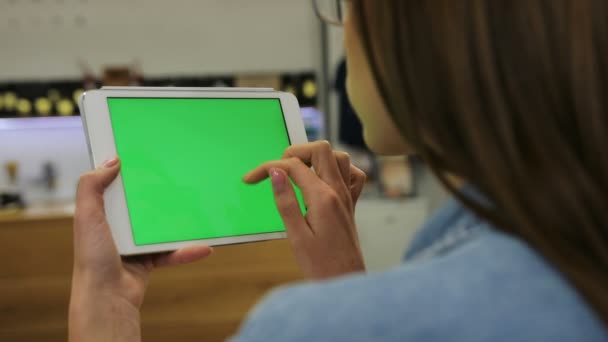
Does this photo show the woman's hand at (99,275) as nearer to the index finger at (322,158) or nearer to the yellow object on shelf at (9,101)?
the index finger at (322,158)

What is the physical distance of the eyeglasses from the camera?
2.10 feet

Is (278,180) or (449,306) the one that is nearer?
(449,306)

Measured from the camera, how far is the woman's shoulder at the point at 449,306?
0.30m

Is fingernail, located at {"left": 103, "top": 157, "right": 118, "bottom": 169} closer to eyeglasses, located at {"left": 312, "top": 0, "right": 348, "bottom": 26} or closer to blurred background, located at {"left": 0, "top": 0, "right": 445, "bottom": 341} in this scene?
eyeglasses, located at {"left": 312, "top": 0, "right": 348, "bottom": 26}

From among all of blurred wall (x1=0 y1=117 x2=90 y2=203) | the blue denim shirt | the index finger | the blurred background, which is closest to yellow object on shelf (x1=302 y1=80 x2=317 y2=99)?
the blurred background

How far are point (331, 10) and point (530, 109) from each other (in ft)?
1.42

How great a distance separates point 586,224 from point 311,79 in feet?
8.51

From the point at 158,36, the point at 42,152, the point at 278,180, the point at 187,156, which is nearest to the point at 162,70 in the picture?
the point at 158,36

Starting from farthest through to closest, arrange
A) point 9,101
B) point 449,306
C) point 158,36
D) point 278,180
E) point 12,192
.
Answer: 1. point 158,36
2. point 9,101
3. point 12,192
4. point 278,180
5. point 449,306

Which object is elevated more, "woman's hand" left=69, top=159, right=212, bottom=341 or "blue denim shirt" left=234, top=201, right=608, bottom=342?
"blue denim shirt" left=234, top=201, right=608, bottom=342

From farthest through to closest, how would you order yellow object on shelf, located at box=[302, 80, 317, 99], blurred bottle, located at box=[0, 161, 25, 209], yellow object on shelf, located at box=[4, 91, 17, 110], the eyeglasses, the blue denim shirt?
yellow object on shelf, located at box=[302, 80, 317, 99] → yellow object on shelf, located at box=[4, 91, 17, 110] → blurred bottle, located at box=[0, 161, 25, 209] → the eyeglasses → the blue denim shirt

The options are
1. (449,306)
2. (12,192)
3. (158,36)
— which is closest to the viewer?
(449,306)

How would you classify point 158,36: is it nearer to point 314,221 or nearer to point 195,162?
point 195,162

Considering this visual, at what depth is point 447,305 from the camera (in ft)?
0.99
